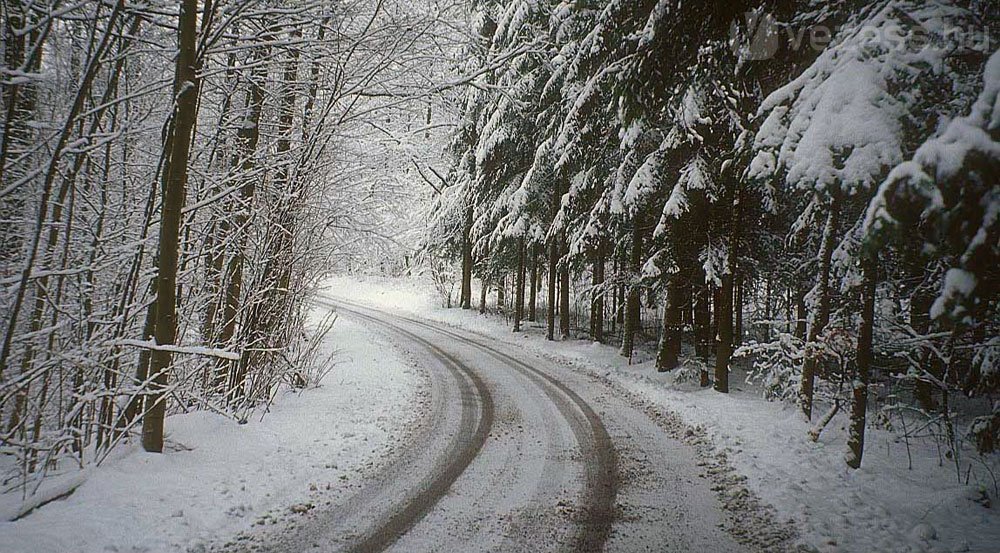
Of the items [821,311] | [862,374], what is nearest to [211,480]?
[862,374]

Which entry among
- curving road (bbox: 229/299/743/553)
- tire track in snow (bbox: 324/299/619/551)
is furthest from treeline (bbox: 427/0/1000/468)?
tire track in snow (bbox: 324/299/619/551)

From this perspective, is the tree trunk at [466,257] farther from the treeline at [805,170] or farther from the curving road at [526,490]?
the curving road at [526,490]

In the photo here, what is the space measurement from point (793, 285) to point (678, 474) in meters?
8.32

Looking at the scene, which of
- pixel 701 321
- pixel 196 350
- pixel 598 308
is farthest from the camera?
pixel 598 308

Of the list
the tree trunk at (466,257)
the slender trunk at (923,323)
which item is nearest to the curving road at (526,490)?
the slender trunk at (923,323)

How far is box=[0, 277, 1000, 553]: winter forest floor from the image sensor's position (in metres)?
4.41

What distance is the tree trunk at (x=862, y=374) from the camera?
6.55m

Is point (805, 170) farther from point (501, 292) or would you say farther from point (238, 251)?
point (501, 292)

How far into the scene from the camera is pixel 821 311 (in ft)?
26.0

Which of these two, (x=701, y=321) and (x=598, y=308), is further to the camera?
(x=598, y=308)

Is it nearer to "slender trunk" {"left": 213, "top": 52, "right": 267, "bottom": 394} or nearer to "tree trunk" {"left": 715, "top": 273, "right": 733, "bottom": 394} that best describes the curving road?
"tree trunk" {"left": 715, "top": 273, "right": 733, "bottom": 394}

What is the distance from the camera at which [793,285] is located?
12.4 m

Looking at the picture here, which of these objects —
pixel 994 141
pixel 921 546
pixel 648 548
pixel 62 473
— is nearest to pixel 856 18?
pixel 994 141

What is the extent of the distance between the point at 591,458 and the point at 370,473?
3.04m
